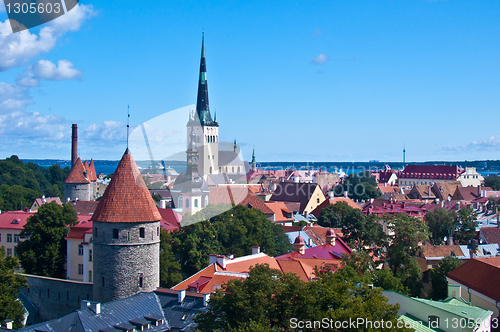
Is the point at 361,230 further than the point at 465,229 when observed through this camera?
No

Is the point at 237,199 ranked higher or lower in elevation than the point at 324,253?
higher

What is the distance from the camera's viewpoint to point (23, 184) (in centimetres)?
9762

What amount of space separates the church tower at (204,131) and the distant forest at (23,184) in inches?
977

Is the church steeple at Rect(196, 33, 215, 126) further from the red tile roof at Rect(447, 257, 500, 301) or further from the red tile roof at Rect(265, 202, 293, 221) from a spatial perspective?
the red tile roof at Rect(447, 257, 500, 301)

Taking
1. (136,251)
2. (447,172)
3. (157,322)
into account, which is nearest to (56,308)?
(136,251)

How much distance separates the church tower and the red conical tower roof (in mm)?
55063

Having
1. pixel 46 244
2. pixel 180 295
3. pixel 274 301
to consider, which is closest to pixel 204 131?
pixel 46 244

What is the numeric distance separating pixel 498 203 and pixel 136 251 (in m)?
53.5

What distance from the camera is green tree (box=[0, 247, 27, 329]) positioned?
2320cm

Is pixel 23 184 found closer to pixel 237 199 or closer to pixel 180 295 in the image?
pixel 237 199

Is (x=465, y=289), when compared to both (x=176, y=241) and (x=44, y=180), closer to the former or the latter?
(x=176, y=241)

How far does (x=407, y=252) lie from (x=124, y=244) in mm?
17657

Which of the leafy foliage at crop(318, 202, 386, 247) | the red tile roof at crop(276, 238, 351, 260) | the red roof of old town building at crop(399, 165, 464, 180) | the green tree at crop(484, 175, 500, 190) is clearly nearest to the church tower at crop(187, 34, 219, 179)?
A: the leafy foliage at crop(318, 202, 386, 247)

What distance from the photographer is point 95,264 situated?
24031 millimetres
